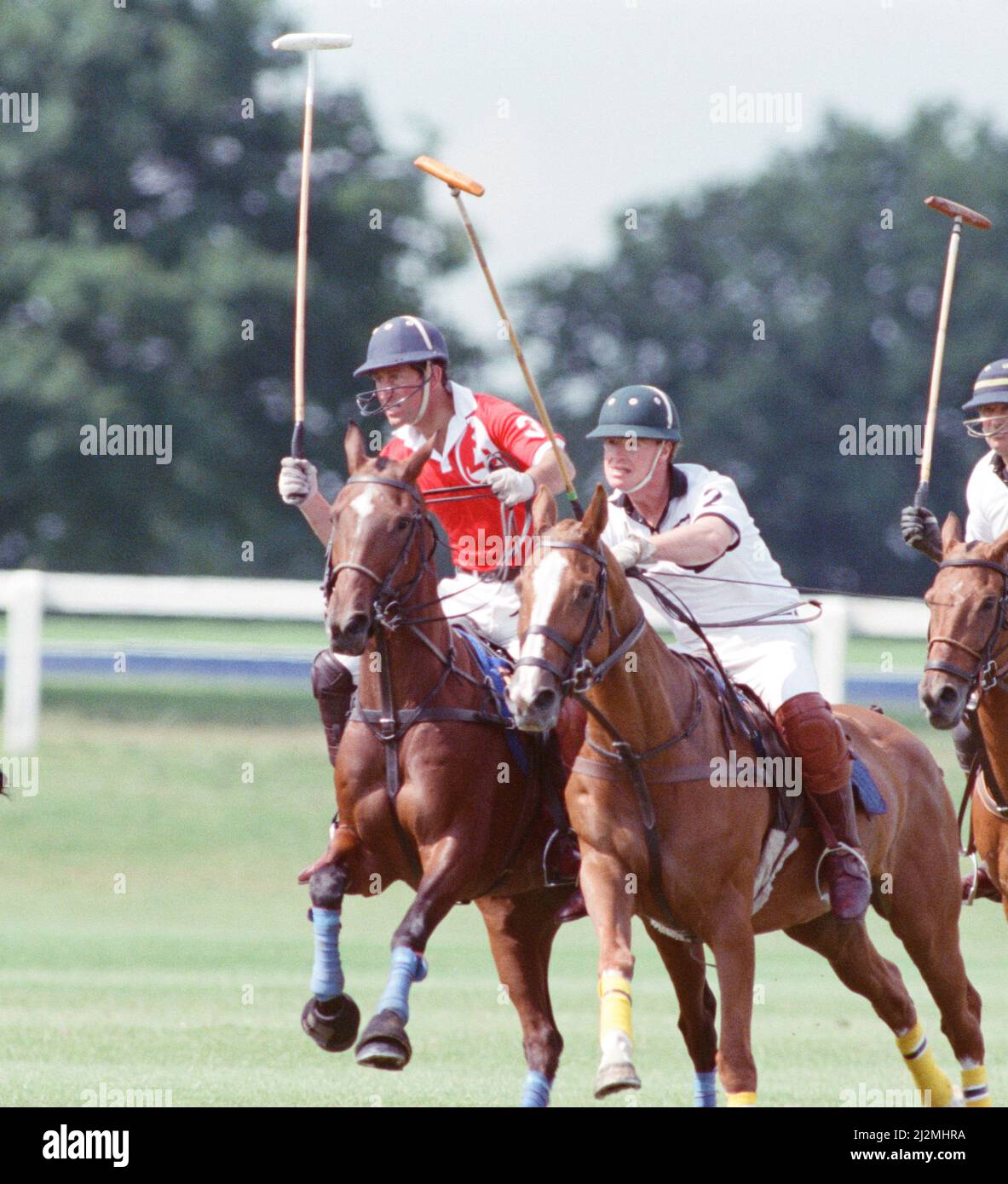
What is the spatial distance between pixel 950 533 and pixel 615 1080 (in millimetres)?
2590

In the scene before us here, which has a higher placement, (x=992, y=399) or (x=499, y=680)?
(x=992, y=399)

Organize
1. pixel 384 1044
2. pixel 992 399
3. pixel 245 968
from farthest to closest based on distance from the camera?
pixel 245 968
pixel 992 399
pixel 384 1044

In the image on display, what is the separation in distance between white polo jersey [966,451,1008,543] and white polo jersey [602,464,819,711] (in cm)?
88

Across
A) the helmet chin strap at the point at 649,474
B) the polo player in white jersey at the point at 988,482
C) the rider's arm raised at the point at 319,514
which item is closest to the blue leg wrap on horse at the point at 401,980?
the rider's arm raised at the point at 319,514

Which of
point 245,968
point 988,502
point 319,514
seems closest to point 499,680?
point 319,514

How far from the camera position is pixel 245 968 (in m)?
13.1

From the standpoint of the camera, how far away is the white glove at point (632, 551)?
280 inches

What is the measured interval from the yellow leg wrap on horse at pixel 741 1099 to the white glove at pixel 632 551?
170 centimetres

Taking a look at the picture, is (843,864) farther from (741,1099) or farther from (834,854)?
(741,1099)

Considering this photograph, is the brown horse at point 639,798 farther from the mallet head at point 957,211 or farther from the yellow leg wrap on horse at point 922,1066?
the mallet head at point 957,211

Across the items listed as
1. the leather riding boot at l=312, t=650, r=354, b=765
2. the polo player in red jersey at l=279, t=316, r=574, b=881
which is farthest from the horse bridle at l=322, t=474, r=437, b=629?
the leather riding boot at l=312, t=650, r=354, b=765

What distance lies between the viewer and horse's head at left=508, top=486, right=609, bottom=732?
21.3 feet

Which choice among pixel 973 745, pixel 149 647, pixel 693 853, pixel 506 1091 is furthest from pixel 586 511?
pixel 149 647
